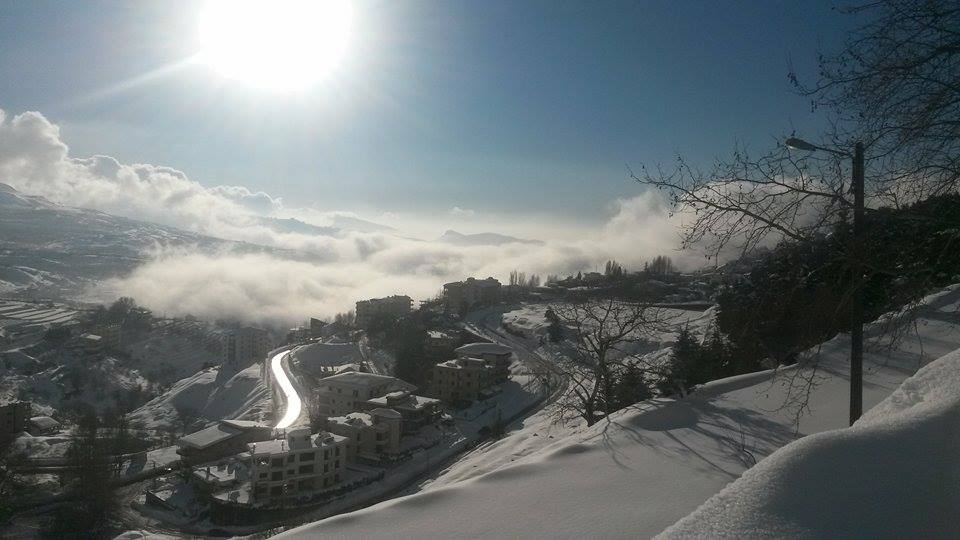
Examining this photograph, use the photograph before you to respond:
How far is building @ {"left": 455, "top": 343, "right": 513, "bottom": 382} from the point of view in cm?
2742

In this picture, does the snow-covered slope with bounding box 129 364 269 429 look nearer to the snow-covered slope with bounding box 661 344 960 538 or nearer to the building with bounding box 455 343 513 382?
the building with bounding box 455 343 513 382

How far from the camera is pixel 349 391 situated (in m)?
24.6

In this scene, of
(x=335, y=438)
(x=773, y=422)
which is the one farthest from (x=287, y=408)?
(x=773, y=422)

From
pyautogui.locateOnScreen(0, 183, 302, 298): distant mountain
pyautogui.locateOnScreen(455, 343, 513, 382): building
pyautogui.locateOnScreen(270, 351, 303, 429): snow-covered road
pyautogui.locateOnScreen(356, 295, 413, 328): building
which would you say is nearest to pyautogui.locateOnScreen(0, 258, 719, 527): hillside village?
pyautogui.locateOnScreen(455, 343, 513, 382): building

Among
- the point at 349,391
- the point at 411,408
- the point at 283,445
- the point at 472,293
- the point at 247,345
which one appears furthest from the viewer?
the point at 472,293

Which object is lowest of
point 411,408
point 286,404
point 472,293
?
point 286,404

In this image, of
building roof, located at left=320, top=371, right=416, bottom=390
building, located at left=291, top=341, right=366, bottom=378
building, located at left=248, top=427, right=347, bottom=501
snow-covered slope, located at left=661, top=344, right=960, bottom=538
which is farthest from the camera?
building, located at left=291, top=341, right=366, bottom=378

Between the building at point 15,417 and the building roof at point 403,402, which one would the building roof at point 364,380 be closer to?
the building roof at point 403,402

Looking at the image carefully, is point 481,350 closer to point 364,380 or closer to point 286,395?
point 364,380

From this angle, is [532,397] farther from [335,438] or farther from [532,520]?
[532,520]

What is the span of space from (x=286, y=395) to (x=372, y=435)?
47.6 feet

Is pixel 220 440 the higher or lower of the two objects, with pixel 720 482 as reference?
lower

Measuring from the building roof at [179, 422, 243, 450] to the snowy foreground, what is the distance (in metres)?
19.2

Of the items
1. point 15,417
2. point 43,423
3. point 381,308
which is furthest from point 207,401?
point 381,308
